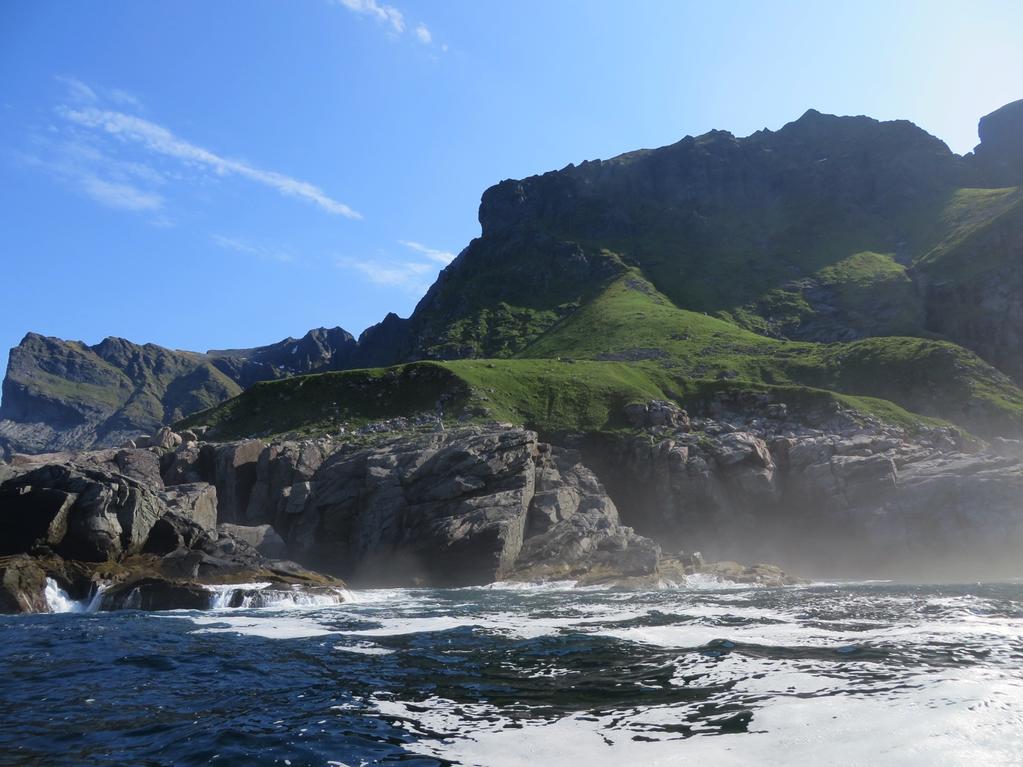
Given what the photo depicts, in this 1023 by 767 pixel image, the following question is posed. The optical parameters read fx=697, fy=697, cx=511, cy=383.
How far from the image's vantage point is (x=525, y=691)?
19.6 meters

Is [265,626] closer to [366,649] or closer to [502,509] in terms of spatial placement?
[366,649]

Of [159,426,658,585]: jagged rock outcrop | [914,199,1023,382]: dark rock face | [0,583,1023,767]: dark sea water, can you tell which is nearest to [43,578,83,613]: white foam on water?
[0,583,1023,767]: dark sea water

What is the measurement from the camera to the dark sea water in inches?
554

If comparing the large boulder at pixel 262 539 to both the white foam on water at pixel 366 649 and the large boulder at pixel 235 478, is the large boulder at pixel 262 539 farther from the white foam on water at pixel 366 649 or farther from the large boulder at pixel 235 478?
the white foam on water at pixel 366 649

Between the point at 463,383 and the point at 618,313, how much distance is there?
280 ft

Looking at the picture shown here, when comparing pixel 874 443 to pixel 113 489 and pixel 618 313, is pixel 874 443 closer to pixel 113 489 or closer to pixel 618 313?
pixel 113 489

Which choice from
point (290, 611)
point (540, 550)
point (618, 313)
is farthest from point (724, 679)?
point (618, 313)

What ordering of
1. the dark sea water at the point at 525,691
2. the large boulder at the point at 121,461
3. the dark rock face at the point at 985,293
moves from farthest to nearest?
1. the dark rock face at the point at 985,293
2. the large boulder at the point at 121,461
3. the dark sea water at the point at 525,691

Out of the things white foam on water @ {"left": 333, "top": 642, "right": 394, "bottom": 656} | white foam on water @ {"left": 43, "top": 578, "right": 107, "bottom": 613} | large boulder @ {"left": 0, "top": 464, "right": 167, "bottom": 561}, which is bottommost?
white foam on water @ {"left": 43, "top": 578, "right": 107, "bottom": 613}

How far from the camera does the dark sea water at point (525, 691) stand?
1407 centimetres

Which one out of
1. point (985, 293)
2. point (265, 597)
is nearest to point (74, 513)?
point (265, 597)

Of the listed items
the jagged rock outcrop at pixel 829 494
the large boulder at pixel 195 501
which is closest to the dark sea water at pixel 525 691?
the large boulder at pixel 195 501

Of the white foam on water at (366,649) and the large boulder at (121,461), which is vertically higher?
the large boulder at (121,461)

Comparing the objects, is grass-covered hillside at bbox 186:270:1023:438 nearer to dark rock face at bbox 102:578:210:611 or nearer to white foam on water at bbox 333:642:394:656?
dark rock face at bbox 102:578:210:611
